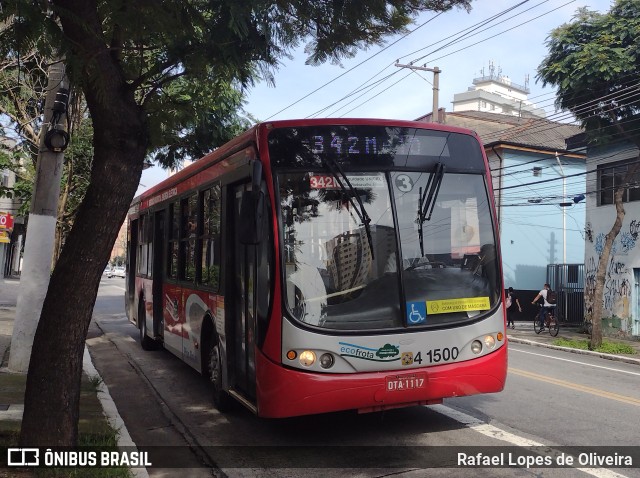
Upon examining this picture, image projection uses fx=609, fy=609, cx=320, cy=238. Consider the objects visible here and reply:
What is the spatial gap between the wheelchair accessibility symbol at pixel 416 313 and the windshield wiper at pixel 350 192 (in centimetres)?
65

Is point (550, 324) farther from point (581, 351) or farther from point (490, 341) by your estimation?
point (490, 341)

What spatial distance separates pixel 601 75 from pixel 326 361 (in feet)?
47.7

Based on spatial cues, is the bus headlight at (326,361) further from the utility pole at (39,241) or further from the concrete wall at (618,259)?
the concrete wall at (618,259)

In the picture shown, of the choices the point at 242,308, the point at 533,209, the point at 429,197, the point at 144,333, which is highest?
the point at 533,209

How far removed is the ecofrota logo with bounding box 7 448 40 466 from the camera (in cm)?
463

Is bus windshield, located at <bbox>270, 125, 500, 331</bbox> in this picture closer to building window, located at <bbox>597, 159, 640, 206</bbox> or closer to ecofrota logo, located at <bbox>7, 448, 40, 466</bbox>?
ecofrota logo, located at <bbox>7, 448, 40, 466</bbox>

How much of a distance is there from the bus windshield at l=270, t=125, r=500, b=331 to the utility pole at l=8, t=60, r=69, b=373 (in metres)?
4.81

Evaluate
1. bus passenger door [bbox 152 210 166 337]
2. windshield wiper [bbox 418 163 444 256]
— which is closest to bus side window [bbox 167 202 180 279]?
bus passenger door [bbox 152 210 166 337]

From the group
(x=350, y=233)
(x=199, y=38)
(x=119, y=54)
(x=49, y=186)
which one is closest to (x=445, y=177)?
(x=350, y=233)

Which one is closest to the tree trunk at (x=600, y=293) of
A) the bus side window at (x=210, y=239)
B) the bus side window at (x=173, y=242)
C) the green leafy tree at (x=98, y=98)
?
the bus side window at (x=173, y=242)

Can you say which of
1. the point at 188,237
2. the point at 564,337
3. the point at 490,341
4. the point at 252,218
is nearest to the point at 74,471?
the point at 252,218

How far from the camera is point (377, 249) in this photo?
18.7ft

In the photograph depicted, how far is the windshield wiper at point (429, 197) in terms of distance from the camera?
5.86 meters

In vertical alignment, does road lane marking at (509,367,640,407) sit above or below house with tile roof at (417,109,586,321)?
below
